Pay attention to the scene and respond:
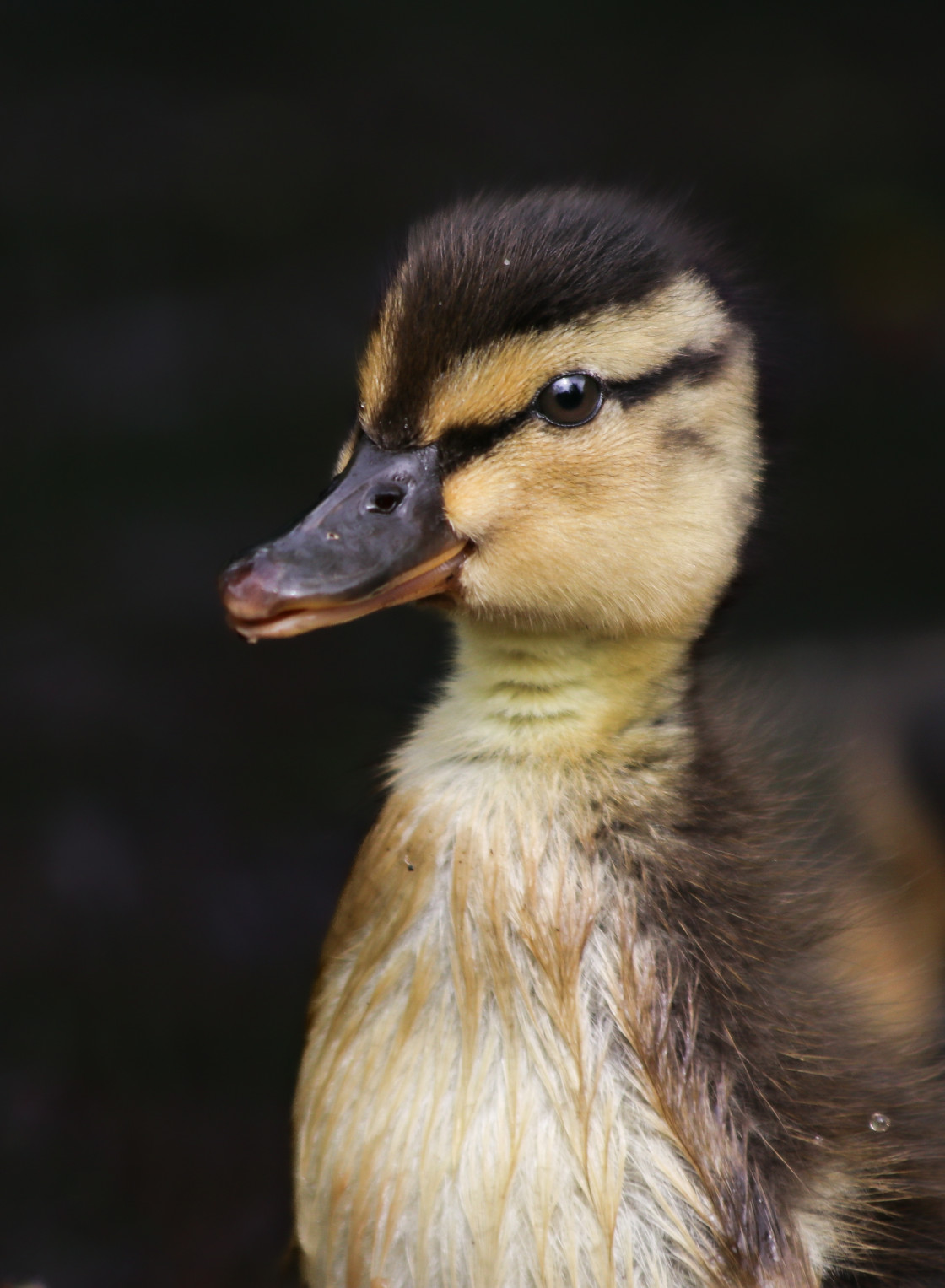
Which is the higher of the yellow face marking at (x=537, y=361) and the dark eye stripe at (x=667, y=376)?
the yellow face marking at (x=537, y=361)

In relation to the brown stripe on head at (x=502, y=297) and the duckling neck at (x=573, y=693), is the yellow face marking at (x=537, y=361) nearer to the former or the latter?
the brown stripe on head at (x=502, y=297)

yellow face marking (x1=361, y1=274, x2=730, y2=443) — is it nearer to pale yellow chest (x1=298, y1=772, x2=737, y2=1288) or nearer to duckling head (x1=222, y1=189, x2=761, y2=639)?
duckling head (x1=222, y1=189, x2=761, y2=639)

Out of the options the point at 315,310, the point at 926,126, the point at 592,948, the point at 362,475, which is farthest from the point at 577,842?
the point at 926,126

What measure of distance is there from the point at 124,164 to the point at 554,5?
58 centimetres

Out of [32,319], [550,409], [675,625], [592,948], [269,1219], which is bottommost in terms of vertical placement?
[269,1219]

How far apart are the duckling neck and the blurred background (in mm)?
467

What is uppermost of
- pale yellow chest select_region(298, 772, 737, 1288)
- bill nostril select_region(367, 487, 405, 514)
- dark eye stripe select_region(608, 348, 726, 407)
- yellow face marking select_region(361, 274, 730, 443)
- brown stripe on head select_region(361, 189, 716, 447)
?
brown stripe on head select_region(361, 189, 716, 447)

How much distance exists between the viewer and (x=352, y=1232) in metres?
1.13

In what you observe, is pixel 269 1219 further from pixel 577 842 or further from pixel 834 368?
pixel 834 368

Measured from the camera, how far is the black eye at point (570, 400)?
A: 1.05 m

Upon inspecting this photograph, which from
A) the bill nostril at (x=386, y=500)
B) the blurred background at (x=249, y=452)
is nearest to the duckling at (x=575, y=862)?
the bill nostril at (x=386, y=500)

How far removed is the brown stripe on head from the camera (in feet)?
3.40

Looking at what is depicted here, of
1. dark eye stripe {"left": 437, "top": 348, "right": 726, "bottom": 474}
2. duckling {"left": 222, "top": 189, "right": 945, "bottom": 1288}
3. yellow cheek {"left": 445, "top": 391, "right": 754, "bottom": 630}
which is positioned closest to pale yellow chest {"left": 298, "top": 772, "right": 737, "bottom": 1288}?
duckling {"left": 222, "top": 189, "right": 945, "bottom": 1288}

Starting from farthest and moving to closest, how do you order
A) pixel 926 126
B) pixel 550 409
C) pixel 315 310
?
pixel 315 310
pixel 926 126
pixel 550 409
